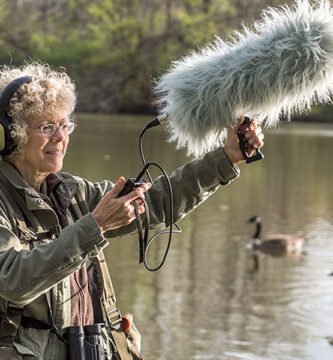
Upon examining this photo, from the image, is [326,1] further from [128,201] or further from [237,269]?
[237,269]

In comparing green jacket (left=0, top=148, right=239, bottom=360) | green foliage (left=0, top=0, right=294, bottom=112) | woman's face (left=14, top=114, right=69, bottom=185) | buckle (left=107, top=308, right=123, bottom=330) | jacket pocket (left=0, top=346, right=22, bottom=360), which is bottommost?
jacket pocket (left=0, top=346, right=22, bottom=360)

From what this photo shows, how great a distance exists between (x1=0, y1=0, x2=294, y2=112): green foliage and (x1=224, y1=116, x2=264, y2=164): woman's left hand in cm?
4509

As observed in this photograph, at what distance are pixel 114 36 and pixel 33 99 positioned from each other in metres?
Result: 54.8

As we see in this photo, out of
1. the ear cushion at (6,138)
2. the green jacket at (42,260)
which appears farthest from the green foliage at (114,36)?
the green jacket at (42,260)

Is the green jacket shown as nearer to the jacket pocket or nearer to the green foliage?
the jacket pocket

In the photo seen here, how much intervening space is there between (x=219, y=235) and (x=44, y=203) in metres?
10.2

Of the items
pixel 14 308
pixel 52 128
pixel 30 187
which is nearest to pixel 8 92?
pixel 52 128

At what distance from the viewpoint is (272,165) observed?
24016 mm

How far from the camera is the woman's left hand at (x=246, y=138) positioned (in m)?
3.66

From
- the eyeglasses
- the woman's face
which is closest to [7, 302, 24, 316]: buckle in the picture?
the woman's face

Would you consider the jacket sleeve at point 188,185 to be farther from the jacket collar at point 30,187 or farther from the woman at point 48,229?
the jacket collar at point 30,187

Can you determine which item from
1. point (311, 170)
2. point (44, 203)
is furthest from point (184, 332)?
point (311, 170)

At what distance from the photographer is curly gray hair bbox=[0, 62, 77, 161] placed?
10.8 feet

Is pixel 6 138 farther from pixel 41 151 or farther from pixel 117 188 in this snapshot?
pixel 117 188
